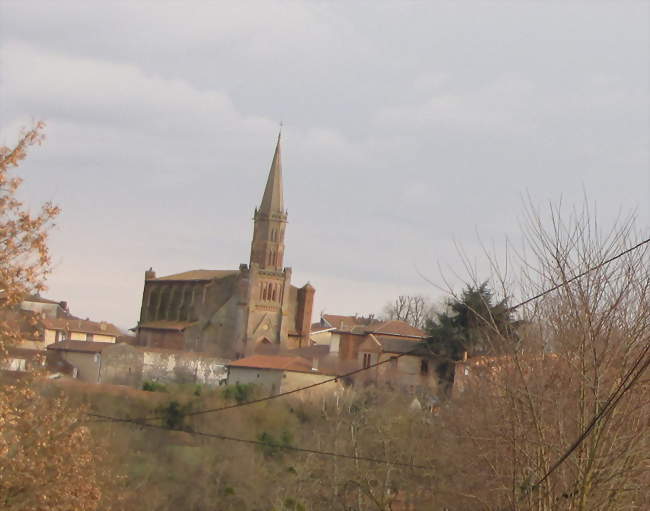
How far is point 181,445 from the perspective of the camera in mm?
45156

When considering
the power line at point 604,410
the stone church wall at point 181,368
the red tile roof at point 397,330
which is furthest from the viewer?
the stone church wall at point 181,368

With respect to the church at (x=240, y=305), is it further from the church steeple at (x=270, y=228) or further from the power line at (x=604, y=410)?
the power line at (x=604, y=410)

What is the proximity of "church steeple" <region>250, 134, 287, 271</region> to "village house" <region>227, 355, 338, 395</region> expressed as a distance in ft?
110

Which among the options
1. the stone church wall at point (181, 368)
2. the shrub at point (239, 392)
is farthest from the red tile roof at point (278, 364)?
the shrub at point (239, 392)

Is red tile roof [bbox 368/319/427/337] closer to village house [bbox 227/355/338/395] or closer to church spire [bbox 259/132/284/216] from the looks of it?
village house [bbox 227/355/338/395]

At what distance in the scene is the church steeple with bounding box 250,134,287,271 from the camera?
333ft

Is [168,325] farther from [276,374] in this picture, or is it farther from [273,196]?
[276,374]

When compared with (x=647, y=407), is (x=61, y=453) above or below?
below

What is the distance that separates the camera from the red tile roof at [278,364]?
6234 centimetres

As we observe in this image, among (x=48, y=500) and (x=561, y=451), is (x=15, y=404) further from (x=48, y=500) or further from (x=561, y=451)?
(x=561, y=451)

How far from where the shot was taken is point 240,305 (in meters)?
94.3

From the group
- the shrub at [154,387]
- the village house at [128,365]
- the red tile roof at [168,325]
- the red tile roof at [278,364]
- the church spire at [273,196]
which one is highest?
the church spire at [273,196]

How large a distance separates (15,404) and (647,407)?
7.75 m

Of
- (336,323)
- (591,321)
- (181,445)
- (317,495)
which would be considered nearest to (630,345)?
(591,321)
